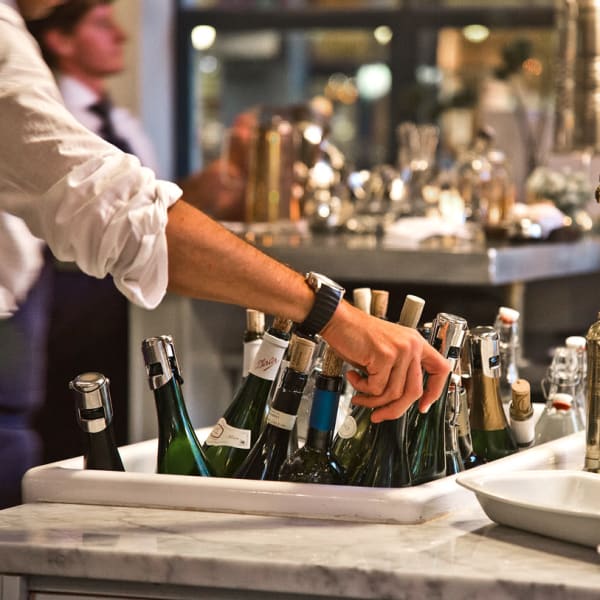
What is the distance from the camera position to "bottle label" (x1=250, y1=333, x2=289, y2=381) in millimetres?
1394

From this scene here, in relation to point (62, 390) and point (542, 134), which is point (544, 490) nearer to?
point (62, 390)

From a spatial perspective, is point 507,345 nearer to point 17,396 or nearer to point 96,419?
point 96,419

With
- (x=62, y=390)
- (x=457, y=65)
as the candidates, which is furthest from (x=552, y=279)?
(x=457, y=65)

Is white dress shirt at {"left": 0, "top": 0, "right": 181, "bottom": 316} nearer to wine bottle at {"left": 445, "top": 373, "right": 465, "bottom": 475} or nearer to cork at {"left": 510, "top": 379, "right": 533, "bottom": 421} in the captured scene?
wine bottle at {"left": 445, "top": 373, "right": 465, "bottom": 475}

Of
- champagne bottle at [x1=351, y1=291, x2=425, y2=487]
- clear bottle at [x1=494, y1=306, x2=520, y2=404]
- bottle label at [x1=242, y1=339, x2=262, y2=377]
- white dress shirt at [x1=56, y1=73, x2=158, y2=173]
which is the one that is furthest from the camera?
white dress shirt at [x1=56, y1=73, x2=158, y2=173]

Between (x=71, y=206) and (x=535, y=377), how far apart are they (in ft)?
4.26

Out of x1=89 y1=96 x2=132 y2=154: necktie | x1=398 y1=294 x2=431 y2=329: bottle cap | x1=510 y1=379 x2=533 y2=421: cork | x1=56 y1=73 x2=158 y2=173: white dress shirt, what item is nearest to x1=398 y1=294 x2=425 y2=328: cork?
x1=398 y1=294 x2=431 y2=329: bottle cap

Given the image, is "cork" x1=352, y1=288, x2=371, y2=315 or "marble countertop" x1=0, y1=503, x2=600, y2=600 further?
"cork" x1=352, y1=288, x2=371, y2=315

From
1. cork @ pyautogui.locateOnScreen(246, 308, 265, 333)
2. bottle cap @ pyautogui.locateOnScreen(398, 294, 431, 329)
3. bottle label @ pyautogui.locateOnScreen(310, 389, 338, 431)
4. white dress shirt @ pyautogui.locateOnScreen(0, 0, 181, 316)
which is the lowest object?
bottle label @ pyautogui.locateOnScreen(310, 389, 338, 431)

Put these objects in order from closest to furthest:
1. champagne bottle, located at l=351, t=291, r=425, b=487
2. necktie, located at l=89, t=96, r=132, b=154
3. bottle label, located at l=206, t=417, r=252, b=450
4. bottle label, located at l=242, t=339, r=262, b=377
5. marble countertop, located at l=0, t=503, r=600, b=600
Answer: marble countertop, located at l=0, t=503, r=600, b=600, champagne bottle, located at l=351, t=291, r=425, b=487, bottle label, located at l=206, t=417, r=252, b=450, bottle label, located at l=242, t=339, r=262, b=377, necktie, located at l=89, t=96, r=132, b=154

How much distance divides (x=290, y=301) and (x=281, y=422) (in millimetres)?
137

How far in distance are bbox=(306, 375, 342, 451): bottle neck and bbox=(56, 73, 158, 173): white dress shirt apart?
3.48 m

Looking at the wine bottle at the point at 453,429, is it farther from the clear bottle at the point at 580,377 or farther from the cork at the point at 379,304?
the clear bottle at the point at 580,377

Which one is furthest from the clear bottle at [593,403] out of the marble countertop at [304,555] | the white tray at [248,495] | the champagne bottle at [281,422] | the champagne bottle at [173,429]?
the champagne bottle at [173,429]
